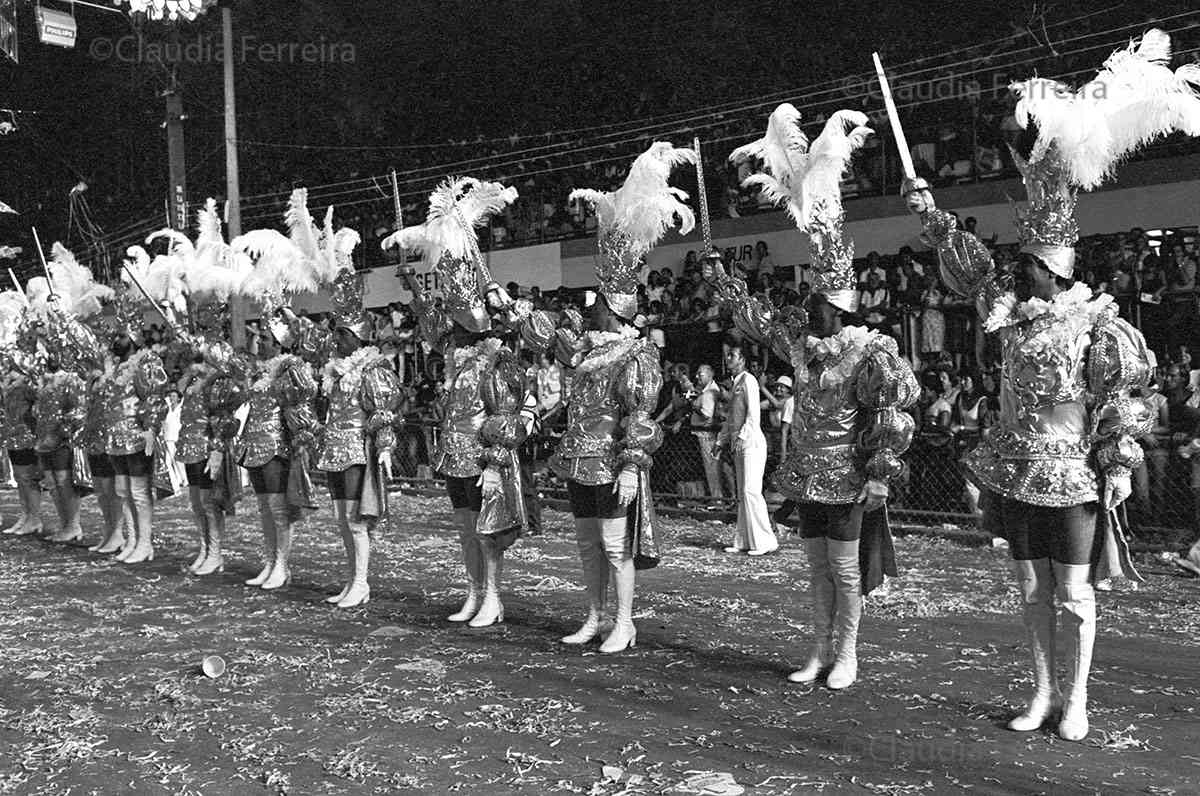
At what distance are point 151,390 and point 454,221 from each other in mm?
4059

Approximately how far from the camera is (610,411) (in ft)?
21.5

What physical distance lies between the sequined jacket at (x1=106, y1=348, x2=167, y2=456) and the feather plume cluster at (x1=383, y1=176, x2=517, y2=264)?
3.60 m

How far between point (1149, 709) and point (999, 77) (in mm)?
11035

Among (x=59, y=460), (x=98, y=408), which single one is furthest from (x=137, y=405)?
(x=59, y=460)

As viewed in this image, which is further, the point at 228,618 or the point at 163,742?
the point at 228,618

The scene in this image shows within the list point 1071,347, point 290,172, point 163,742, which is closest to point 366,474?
point 163,742

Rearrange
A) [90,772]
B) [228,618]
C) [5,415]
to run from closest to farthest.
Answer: [90,772] < [228,618] < [5,415]

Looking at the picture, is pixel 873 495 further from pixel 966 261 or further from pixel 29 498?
pixel 29 498

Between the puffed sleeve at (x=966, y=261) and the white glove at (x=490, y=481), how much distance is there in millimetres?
3021

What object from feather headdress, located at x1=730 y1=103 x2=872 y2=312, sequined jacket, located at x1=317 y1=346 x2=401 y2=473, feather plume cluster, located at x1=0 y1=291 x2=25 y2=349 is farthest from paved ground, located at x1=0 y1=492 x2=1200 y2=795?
feather plume cluster, located at x1=0 y1=291 x2=25 y2=349

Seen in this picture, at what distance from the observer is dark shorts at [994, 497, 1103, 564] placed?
4840 millimetres

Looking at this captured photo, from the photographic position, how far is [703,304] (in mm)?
15328

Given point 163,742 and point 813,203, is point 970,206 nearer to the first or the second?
point 813,203

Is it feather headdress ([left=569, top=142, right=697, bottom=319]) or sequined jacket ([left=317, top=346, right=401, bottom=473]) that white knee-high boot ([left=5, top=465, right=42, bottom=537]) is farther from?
feather headdress ([left=569, top=142, right=697, bottom=319])
